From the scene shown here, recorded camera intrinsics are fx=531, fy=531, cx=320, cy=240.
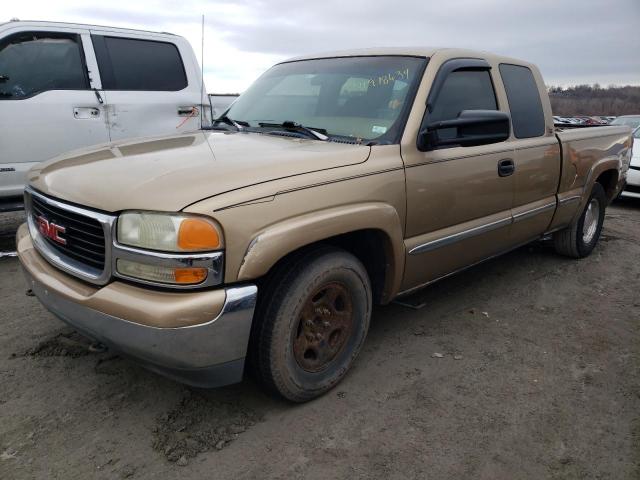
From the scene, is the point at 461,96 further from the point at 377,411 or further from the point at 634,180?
the point at 634,180

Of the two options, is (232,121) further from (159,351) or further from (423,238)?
(159,351)

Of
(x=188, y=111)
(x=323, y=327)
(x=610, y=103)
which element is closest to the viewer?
(x=323, y=327)

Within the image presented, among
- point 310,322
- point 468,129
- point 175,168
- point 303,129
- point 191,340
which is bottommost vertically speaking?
point 310,322

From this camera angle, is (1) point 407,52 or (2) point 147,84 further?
(2) point 147,84

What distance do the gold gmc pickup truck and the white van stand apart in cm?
230

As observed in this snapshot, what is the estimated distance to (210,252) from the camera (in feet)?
6.89

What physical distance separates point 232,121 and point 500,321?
7.65 feet

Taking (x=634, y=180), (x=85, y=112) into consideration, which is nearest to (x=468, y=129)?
(x=85, y=112)

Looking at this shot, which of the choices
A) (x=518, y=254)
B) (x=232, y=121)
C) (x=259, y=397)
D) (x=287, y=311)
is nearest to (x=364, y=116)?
(x=232, y=121)

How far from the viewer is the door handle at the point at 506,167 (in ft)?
11.7

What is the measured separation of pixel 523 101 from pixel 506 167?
80 centimetres

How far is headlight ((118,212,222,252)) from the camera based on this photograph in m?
2.08

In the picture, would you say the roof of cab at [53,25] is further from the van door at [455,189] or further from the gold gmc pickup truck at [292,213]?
the van door at [455,189]

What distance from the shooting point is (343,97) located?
10.7ft
